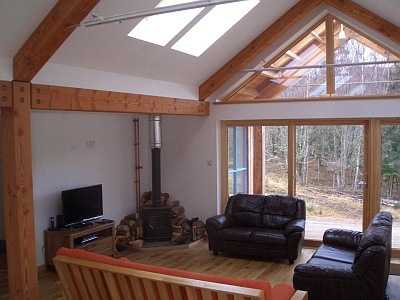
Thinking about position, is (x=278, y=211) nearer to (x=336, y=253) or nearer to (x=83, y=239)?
(x=336, y=253)

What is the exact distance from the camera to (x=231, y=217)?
23.6ft

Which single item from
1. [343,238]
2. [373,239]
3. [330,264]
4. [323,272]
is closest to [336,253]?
[343,238]

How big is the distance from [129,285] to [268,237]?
3.21 m

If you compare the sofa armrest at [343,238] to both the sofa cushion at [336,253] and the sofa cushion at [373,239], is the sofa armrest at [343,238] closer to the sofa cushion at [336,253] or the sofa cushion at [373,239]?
the sofa cushion at [336,253]

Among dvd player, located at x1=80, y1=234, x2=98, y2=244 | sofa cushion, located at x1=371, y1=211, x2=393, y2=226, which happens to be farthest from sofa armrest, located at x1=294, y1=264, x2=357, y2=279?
dvd player, located at x1=80, y1=234, x2=98, y2=244

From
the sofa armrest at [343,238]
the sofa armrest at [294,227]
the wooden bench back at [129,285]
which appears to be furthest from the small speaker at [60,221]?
the sofa armrest at [343,238]

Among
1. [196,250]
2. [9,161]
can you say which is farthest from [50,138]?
[196,250]

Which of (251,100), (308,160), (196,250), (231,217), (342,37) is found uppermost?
(342,37)

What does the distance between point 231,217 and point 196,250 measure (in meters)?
0.81

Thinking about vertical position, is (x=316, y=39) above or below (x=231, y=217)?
above

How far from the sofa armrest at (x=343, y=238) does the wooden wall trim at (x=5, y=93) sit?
14.0 ft

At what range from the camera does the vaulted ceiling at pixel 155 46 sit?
4.08 m

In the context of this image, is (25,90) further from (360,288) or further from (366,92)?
(366,92)

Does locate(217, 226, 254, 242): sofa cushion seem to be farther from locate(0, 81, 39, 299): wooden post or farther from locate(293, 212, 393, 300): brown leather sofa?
locate(0, 81, 39, 299): wooden post
